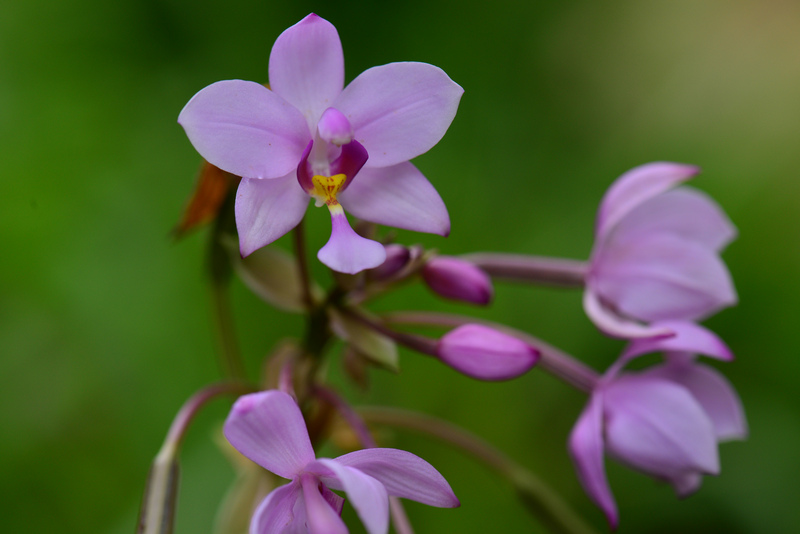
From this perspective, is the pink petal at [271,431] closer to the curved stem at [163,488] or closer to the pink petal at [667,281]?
the curved stem at [163,488]

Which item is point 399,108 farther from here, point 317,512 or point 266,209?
point 317,512

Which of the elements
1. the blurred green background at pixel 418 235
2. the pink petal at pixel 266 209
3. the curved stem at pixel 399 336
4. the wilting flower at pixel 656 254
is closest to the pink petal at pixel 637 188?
the wilting flower at pixel 656 254

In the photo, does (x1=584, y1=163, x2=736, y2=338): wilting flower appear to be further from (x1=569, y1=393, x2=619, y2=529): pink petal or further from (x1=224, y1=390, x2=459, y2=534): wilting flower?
(x1=224, y1=390, x2=459, y2=534): wilting flower

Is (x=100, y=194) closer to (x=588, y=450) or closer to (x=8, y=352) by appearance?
(x=8, y=352)

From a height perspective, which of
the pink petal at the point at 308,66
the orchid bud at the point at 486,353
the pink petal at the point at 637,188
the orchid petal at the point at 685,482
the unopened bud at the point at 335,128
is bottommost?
the orchid petal at the point at 685,482

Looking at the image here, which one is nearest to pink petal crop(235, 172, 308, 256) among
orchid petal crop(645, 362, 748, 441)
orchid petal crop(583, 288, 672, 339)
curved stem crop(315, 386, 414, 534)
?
curved stem crop(315, 386, 414, 534)

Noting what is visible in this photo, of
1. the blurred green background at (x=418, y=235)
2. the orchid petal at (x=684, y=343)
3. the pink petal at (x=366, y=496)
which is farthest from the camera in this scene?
the blurred green background at (x=418, y=235)
